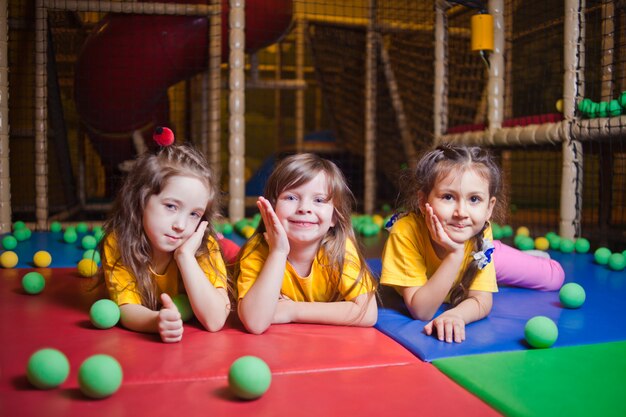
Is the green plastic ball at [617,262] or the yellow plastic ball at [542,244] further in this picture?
the yellow plastic ball at [542,244]

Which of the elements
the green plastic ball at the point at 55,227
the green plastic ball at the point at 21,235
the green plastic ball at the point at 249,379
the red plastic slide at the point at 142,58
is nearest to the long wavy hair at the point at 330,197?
the green plastic ball at the point at 249,379

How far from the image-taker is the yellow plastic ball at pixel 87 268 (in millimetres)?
1975

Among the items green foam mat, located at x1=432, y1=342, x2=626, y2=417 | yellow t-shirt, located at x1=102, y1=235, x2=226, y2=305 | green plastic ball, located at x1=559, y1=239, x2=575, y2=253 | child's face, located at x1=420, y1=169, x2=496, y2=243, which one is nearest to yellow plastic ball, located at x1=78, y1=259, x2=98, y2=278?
yellow t-shirt, located at x1=102, y1=235, x2=226, y2=305

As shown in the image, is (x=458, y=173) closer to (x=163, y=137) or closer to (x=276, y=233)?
(x=276, y=233)

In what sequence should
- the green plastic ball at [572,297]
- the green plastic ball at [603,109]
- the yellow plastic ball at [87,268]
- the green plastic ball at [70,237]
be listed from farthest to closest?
the green plastic ball at [70,237], the green plastic ball at [603,109], the yellow plastic ball at [87,268], the green plastic ball at [572,297]

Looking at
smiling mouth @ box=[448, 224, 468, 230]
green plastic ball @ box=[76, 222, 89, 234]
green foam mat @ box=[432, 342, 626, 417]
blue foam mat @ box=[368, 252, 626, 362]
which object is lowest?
green foam mat @ box=[432, 342, 626, 417]

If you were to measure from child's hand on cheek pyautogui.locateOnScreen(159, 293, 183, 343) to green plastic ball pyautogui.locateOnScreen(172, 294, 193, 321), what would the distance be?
17cm

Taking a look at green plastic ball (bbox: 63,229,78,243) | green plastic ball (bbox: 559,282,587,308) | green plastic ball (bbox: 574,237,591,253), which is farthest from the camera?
green plastic ball (bbox: 63,229,78,243)

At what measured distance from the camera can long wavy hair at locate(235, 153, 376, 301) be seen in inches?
53.7

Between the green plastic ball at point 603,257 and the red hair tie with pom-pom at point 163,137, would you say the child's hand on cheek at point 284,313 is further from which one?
the green plastic ball at point 603,257

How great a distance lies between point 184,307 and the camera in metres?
1.44

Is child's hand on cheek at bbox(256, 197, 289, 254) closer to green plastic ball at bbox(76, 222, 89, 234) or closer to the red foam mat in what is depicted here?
the red foam mat

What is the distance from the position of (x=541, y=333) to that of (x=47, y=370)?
0.93m

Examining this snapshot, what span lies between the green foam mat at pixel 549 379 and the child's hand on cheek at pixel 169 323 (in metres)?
0.53
